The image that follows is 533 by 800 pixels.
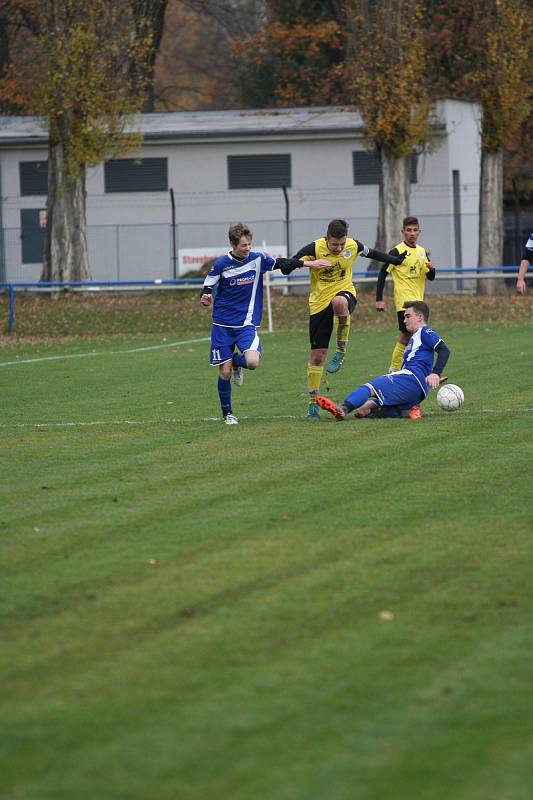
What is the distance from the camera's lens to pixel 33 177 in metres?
40.3

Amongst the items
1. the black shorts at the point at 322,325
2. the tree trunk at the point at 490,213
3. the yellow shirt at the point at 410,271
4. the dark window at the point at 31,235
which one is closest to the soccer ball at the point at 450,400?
the black shorts at the point at 322,325

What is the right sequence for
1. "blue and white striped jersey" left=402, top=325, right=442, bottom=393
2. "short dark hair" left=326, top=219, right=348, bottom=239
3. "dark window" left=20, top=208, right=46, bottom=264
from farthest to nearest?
"dark window" left=20, top=208, right=46, bottom=264
"short dark hair" left=326, top=219, right=348, bottom=239
"blue and white striped jersey" left=402, top=325, right=442, bottom=393

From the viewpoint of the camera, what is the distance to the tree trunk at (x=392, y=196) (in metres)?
33.7

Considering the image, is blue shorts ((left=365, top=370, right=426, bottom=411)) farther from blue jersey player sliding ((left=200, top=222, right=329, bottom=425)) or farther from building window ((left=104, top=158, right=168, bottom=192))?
building window ((left=104, top=158, right=168, bottom=192))

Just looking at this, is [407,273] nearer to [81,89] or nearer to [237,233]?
[237,233]

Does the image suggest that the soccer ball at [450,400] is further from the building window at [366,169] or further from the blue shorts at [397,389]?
the building window at [366,169]

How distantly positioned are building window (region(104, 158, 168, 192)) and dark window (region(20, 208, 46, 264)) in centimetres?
226

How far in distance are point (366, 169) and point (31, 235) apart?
9.97 meters

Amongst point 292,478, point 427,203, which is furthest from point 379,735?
point 427,203

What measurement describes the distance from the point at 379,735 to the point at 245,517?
363 centimetres

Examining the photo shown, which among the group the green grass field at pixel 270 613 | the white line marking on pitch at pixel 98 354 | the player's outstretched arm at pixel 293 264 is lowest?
the white line marking on pitch at pixel 98 354

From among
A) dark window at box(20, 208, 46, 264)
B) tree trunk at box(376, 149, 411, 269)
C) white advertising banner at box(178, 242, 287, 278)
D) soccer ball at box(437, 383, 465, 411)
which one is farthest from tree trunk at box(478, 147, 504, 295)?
soccer ball at box(437, 383, 465, 411)

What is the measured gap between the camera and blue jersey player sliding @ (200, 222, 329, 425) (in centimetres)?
1302

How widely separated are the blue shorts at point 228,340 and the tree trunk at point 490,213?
22.9 metres
